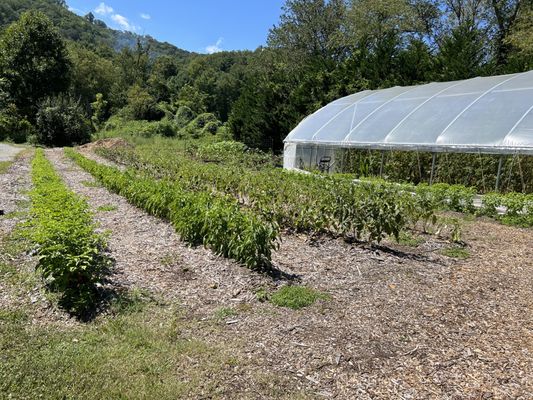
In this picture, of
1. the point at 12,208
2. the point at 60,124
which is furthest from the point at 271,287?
the point at 60,124

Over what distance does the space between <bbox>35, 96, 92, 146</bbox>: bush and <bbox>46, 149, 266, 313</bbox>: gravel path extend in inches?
1125

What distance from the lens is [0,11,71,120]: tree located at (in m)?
36.9

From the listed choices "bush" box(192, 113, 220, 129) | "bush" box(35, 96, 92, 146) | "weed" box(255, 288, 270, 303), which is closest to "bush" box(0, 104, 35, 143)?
"bush" box(35, 96, 92, 146)

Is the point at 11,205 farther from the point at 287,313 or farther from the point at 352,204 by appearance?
the point at 287,313

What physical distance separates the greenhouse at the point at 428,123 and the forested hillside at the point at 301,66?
3989 mm

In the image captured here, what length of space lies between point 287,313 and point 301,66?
29.6 m

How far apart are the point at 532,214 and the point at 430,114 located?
198 inches

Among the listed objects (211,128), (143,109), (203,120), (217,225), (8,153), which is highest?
(143,109)

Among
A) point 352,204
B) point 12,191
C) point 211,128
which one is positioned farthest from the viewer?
point 211,128

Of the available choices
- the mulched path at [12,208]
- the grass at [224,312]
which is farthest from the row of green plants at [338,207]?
the mulched path at [12,208]

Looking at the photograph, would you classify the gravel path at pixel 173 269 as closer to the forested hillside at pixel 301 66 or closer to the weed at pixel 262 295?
the weed at pixel 262 295

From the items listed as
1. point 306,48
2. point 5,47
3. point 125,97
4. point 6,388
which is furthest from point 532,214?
point 125,97

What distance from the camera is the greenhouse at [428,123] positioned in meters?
9.89

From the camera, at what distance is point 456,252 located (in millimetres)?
5906
